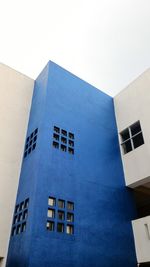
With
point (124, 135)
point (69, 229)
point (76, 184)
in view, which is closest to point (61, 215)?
point (69, 229)

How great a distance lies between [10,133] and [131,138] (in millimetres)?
5068

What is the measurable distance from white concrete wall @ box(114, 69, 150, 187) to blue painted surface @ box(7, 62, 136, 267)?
1.47 ft

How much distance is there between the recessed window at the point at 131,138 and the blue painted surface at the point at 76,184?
1.47ft

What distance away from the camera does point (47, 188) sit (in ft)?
21.7

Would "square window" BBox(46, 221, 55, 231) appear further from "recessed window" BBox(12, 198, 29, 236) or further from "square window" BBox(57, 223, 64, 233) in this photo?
"recessed window" BBox(12, 198, 29, 236)

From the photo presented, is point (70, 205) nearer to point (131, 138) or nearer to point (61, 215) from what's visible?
point (61, 215)

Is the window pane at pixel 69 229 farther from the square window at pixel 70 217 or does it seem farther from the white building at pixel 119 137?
the white building at pixel 119 137

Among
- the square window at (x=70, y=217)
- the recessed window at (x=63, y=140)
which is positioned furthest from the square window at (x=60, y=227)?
the recessed window at (x=63, y=140)

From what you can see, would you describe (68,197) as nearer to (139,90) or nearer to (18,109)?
(18,109)

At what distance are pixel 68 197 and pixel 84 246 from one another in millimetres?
1484

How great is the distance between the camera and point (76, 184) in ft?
24.4

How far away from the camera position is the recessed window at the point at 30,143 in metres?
7.93

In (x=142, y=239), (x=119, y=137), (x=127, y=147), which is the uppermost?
(x=119, y=137)

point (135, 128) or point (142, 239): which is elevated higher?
point (135, 128)
